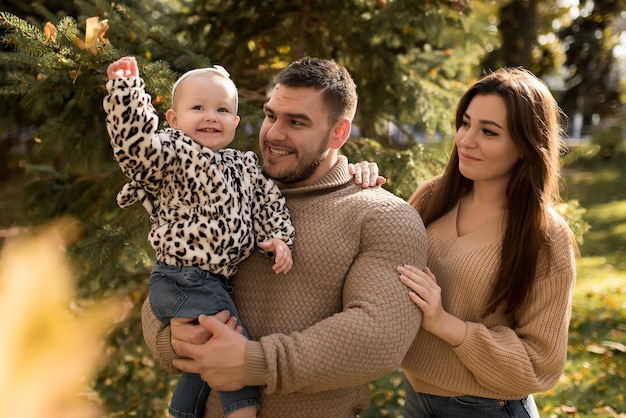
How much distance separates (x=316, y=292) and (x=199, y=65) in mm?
1964

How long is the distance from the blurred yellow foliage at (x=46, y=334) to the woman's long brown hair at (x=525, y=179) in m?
2.77

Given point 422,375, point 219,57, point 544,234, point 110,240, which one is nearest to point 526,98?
point 544,234

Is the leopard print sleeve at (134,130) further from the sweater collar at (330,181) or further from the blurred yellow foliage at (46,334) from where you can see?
the blurred yellow foliage at (46,334)

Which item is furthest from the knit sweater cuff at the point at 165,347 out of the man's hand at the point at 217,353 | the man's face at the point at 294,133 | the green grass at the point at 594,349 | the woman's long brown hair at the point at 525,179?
the green grass at the point at 594,349

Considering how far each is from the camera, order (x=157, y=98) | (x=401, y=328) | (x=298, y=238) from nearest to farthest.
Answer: (x=401, y=328) < (x=298, y=238) < (x=157, y=98)

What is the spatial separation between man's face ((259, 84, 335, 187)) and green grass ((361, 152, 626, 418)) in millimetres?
2687

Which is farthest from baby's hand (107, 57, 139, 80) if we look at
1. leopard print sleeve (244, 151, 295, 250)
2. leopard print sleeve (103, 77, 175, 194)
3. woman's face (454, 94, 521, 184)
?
woman's face (454, 94, 521, 184)

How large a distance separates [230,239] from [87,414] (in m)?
2.91

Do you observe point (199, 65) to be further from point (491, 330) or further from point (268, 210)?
point (491, 330)

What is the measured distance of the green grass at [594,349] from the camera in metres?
4.30

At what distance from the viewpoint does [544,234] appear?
2211mm

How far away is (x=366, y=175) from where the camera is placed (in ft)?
7.77

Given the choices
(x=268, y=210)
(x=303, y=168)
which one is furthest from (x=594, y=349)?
(x=268, y=210)

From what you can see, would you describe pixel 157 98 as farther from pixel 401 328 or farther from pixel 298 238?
pixel 401 328
